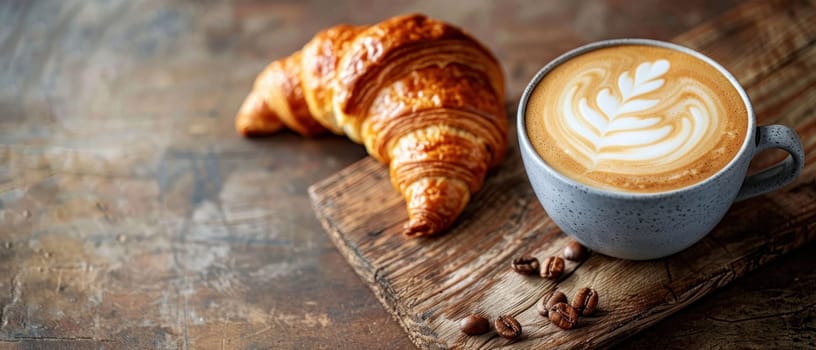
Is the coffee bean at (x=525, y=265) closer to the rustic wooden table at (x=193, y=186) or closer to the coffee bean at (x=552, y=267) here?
the coffee bean at (x=552, y=267)

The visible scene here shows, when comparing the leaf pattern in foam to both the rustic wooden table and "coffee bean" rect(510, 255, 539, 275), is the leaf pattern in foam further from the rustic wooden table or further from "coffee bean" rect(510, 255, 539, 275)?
the rustic wooden table

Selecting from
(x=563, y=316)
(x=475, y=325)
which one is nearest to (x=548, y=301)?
(x=563, y=316)

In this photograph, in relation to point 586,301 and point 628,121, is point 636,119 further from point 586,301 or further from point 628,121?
point 586,301

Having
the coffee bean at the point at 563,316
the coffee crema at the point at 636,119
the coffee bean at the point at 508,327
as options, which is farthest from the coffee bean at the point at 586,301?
the coffee crema at the point at 636,119

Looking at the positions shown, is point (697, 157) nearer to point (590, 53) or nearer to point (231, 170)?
point (590, 53)

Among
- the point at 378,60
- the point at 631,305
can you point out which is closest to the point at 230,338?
the point at 378,60

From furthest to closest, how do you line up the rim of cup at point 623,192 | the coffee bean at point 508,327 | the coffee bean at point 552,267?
1. the coffee bean at point 552,267
2. the coffee bean at point 508,327
3. the rim of cup at point 623,192
